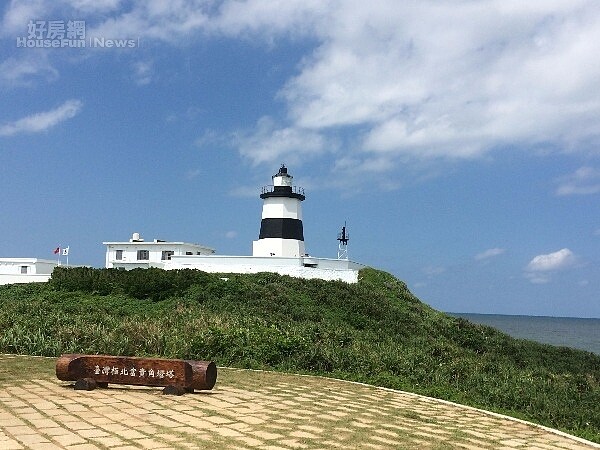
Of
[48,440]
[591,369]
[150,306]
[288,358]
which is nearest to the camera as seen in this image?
[48,440]

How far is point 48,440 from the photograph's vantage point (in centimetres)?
572

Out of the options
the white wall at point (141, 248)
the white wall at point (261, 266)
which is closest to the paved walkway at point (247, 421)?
the white wall at point (261, 266)

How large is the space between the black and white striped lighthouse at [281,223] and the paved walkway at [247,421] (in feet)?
97.4

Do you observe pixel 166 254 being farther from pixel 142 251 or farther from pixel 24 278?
pixel 24 278

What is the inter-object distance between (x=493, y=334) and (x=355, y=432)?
2533cm

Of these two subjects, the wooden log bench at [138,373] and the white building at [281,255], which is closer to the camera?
the wooden log bench at [138,373]

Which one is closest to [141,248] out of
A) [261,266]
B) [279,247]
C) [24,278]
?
[24,278]

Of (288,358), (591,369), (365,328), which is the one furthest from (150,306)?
(591,369)

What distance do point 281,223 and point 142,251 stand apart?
10.8 metres

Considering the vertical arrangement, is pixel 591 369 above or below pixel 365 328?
below

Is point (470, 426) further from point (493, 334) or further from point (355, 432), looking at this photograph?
point (493, 334)

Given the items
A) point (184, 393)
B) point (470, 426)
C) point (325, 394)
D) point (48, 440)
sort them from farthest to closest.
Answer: point (325, 394) → point (184, 393) → point (470, 426) → point (48, 440)

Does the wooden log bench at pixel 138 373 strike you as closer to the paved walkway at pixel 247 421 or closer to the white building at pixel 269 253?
the paved walkway at pixel 247 421

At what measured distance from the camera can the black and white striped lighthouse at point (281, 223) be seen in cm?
3950
